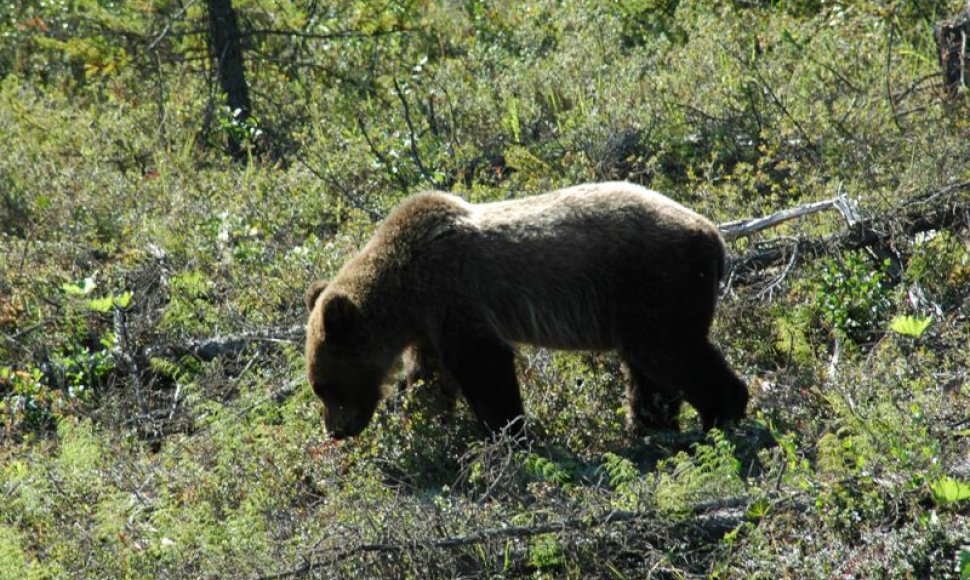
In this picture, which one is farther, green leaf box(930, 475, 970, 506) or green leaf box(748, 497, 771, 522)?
green leaf box(748, 497, 771, 522)

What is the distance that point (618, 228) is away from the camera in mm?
Answer: 7383

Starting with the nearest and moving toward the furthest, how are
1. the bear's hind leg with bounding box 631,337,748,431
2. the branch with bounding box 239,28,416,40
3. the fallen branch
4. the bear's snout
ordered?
the fallen branch, the bear's hind leg with bounding box 631,337,748,431, the bear's snout, the branch with bounding box 239,28,416,40

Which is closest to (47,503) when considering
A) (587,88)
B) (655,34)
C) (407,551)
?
(407,551)

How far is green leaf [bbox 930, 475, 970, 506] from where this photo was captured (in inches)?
196

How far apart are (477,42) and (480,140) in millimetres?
3669

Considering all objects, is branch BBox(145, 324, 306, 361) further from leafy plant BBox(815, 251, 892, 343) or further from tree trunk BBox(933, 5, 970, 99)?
tree trunk BBox(933, 5, 970, 99)

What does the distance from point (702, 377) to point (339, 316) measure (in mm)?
2165

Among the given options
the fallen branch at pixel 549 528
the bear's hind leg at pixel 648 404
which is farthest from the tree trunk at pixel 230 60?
the fallen branch at pixel 549 528

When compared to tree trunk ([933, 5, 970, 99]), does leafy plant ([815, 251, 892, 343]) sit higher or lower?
lower

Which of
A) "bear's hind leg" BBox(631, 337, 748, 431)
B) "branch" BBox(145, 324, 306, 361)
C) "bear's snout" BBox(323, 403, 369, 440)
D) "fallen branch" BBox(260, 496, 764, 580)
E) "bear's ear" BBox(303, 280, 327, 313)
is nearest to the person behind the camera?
"fallen branch" BBox(260, 496, 764, 580)

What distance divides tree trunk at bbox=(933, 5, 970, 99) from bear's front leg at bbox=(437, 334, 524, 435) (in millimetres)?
5710

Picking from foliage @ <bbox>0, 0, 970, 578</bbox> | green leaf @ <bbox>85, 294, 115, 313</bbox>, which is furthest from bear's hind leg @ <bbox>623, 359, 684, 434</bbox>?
green leaf @ <bbox>85, 294, 115, 313</bbox>

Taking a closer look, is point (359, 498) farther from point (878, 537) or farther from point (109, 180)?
point (109, 180)

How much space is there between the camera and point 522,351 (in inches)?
332
